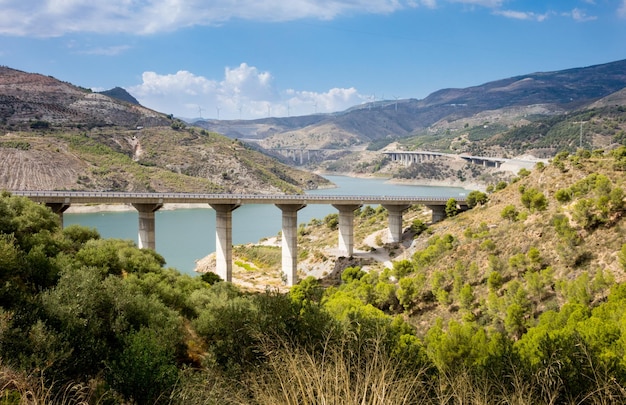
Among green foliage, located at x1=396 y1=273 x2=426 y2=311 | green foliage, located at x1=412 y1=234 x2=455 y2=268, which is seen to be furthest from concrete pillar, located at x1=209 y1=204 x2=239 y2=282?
green foliage, located at x1=396 y1=273 x2=426 y2=311

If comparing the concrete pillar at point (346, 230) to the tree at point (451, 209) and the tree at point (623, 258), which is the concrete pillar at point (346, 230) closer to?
the tree at point (451, 209)

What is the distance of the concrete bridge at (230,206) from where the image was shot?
33.1m

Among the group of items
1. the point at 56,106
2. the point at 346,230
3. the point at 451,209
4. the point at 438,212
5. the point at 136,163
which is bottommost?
the point at 346,230

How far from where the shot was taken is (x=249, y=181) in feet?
318

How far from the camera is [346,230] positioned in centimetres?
4209

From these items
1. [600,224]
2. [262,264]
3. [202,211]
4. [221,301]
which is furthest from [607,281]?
[202,211]

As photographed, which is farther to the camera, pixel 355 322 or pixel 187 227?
pixel 187 227

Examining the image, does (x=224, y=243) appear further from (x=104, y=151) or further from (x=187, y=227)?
(x=104, y=151)

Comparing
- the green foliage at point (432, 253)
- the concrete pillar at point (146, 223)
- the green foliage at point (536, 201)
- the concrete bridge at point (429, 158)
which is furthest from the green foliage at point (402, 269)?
the concrete bridge at point (429, 158)

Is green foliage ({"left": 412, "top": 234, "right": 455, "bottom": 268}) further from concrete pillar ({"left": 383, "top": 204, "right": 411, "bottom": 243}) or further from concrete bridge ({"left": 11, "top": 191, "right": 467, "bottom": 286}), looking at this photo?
concrete pillar ({"left": 383, "top": 204, "right": 411, "bottom": 243})

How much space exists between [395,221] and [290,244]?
35.6 feet

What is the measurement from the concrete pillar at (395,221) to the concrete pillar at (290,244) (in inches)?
362

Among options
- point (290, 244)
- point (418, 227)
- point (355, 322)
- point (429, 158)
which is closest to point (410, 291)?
point (355, 322)

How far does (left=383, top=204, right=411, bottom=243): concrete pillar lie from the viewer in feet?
143
